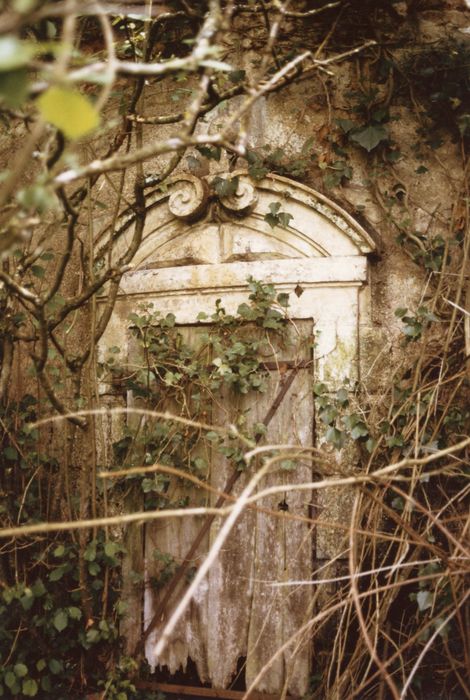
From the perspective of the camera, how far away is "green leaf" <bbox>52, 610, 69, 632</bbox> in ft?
10.8

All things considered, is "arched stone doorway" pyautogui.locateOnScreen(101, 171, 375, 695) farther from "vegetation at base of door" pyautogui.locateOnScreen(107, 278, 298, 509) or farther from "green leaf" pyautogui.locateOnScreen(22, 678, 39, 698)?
"green leaf" pyautogui.locateOnScreen(22, 678, 39, 698)

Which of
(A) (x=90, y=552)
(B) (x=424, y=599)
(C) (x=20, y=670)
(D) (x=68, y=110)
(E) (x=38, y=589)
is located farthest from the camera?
(A) (x=90, y=552)

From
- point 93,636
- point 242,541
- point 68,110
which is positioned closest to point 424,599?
point 242,541

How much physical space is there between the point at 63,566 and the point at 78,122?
2.97m

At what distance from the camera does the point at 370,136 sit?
3775 millimetres

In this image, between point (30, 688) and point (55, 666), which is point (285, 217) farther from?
point (30, 688)

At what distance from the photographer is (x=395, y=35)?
391 cm

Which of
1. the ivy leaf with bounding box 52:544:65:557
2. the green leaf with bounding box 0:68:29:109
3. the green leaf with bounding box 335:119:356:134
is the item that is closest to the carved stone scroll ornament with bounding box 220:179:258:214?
the green leaf with bounding box 335:119:356:134

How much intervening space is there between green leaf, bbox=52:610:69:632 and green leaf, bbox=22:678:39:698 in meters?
0.26

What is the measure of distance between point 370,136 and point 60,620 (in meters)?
3.07

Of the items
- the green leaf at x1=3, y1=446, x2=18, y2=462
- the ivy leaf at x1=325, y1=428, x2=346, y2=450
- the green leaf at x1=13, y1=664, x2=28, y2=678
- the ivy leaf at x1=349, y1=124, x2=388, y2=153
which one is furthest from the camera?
the ivy leaf at x1=349, y1=124, x2=388, y2=153

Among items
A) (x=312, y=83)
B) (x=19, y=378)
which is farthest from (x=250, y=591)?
(x=312, y=83)

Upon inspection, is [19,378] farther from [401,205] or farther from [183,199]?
[401,205]

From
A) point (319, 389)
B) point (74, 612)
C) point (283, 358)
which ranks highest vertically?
point (283, 358)
